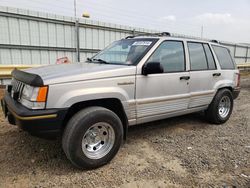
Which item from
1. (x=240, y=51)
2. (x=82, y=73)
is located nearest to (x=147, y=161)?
(x=82, y=73)

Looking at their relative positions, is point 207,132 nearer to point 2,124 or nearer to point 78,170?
point 78,170

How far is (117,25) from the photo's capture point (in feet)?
35.0

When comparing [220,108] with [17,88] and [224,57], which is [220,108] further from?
[17,88]

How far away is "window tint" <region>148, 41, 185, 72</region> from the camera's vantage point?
373cm

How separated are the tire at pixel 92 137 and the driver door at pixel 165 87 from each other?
23.4 inches

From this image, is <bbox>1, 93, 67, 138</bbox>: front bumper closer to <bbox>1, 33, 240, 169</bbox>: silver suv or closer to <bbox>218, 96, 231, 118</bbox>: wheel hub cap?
<bbox>1, 33, 240, 169</bbox>: silver suv

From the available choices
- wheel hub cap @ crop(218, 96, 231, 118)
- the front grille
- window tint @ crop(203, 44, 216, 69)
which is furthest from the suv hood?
wheel hub cap @ crop(218, 96, 231, 118)

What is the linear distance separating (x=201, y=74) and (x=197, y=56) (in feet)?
1.25

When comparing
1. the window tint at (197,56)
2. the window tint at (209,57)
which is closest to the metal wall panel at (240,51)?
the window tint at (209,57)

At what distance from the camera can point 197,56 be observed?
175 inches

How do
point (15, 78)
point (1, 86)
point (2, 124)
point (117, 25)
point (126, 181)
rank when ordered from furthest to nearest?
point (117, 25) → point (1, 86) → point (2, 124) → point (15, 78) → point (126, 181)

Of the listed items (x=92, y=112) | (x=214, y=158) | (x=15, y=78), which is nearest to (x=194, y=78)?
(x=214, y=158)

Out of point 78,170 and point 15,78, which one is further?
point 15,78

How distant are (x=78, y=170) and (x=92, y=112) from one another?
82 cm
